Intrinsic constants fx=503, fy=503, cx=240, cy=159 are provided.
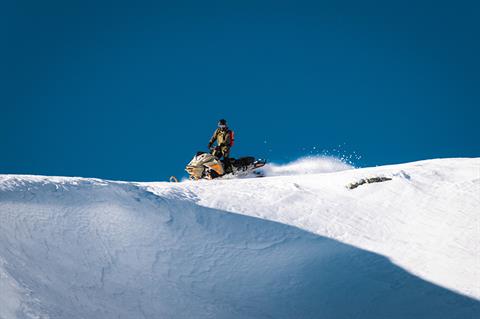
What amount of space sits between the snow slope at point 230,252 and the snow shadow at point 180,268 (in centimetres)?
2

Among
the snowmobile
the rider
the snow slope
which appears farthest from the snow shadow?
the rider

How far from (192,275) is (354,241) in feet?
9.26

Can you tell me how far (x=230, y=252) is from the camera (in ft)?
24.0

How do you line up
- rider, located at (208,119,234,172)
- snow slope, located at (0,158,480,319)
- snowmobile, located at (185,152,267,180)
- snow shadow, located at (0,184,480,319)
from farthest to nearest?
rider, located at (208,119,234,172), snowmobile, located at (185,152,267,180), snow slope, located at (0,158,480,319), snow shadow, located at (0,184,480,319)

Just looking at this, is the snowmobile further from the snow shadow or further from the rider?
the snow shadow

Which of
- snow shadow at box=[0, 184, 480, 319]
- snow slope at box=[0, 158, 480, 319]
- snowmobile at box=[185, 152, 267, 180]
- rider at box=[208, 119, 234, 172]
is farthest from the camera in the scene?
rider at box=[208, 119, 234, 172]

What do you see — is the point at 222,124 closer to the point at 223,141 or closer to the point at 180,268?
the point at 223,141

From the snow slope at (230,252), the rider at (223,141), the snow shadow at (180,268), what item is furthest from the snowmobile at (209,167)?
the snow shadow at (180,268)

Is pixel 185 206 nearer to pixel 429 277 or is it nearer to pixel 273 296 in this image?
pixel 273 296

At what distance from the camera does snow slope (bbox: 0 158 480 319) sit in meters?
5.71

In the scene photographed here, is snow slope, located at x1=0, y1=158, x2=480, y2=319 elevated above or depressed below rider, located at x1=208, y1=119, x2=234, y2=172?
below

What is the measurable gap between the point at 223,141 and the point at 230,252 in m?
9.24

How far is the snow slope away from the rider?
6.36 m

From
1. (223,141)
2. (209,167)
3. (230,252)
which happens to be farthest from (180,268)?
(223,141)
